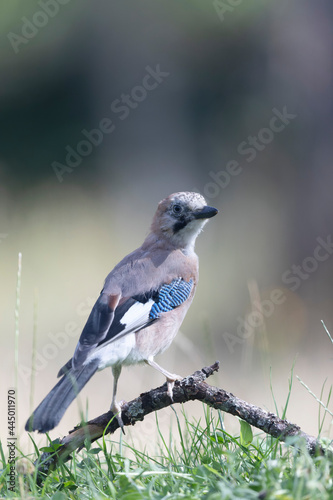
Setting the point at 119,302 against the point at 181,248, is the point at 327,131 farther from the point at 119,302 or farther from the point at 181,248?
the point at 119,302

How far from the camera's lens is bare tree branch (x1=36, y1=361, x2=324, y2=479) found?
2627 millimetres

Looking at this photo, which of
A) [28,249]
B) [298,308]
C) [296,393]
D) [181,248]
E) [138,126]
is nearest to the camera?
[181,248]

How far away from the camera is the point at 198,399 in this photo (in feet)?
9.16

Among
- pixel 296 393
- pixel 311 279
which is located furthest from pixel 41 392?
pixel 311 279

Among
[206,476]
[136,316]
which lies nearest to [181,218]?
[136,316]

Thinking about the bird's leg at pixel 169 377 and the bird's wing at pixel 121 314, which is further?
the bird's wing at pixel 121 314

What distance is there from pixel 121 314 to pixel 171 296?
441 mm

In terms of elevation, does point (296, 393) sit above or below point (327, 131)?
below

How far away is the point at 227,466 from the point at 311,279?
22.4 ft

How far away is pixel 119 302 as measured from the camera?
356 cm

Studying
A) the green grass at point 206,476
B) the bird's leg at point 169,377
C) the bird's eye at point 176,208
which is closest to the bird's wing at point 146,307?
the bird's leg at point 169,377

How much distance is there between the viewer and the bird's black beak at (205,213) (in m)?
4.03

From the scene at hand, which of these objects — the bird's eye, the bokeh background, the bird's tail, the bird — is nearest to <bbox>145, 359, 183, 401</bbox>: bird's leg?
the bird

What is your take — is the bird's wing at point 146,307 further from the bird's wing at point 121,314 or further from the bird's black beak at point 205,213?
the bird's black beak at point 205,213
